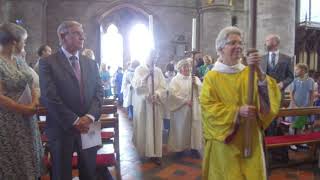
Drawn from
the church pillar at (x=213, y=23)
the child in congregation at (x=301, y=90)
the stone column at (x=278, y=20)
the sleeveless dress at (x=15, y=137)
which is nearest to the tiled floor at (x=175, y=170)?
the child in congregation at (x=301, y=90)

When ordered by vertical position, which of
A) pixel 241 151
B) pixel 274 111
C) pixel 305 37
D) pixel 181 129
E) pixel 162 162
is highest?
pixel 305 37

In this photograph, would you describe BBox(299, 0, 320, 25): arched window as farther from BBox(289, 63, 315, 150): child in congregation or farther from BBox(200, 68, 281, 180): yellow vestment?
BBox(200, 68, 281, 180): yellow vestment

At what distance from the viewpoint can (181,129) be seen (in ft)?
18.8

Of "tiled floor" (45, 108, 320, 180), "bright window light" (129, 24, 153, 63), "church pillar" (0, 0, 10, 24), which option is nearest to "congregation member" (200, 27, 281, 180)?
"tiled floor" (45, 108, 320, 180)

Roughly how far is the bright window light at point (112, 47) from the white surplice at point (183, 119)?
1431cm

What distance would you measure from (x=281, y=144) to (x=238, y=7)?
1490 centimetres

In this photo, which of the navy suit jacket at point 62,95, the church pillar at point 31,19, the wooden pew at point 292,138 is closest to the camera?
the navy suit jacket at point 62,95

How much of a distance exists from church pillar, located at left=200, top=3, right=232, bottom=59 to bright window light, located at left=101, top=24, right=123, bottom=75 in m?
5.97

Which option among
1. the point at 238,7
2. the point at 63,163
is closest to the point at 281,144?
the point at 63,163

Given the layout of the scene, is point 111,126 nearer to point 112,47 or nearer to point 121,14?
point 121,14

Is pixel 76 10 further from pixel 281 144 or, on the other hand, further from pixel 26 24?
pixel 281 144

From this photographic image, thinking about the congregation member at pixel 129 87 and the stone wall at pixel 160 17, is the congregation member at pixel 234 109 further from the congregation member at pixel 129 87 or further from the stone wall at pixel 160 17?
the stone wall at pixel 160 17

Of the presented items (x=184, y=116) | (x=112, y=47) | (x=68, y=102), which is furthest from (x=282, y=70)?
(x=112, y=47)

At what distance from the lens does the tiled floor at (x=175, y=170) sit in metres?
4.54
